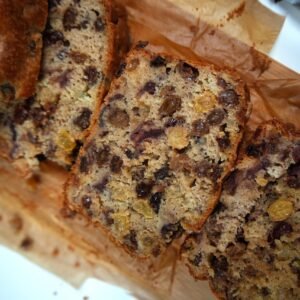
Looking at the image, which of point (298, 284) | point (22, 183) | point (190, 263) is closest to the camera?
point (298, 284)

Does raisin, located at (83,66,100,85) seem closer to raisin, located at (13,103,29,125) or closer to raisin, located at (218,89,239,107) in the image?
raisin, located at (13,103,29,125)

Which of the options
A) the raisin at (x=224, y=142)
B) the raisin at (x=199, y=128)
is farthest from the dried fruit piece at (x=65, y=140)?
the raisin at (x=224, y=142)

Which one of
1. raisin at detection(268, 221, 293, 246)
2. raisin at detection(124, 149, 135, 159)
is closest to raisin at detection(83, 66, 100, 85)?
raisin at detection(124, 149, 135, 159)

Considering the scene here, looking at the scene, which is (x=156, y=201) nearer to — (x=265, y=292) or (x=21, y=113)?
(x=265, y=292)

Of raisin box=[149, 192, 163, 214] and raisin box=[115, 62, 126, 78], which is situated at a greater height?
raisin box=[115, 62, 126, 78]

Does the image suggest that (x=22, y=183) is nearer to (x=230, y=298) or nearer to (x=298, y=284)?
(x=230, y=298)

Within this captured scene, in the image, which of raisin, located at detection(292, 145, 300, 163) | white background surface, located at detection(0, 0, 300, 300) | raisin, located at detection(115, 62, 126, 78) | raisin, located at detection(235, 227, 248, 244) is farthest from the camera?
white background surface, located at detection(0, 0, 300, 300)

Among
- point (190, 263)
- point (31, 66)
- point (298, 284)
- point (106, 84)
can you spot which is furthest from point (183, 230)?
point (31, 66)

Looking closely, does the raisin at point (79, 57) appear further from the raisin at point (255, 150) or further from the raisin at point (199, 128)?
the raisin at point (255, 150)
